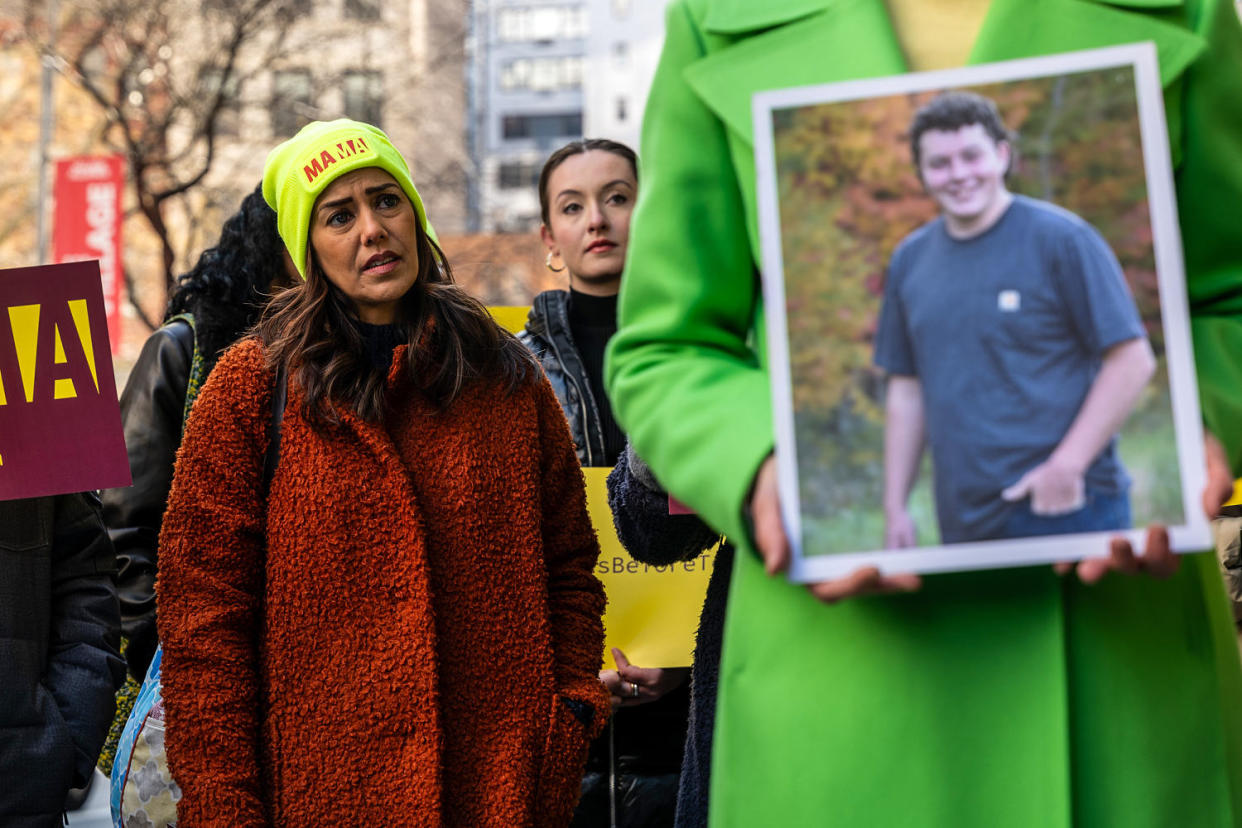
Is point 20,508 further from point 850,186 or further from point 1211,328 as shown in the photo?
point 1211,328

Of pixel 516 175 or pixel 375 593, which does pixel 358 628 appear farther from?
pixel 516 175

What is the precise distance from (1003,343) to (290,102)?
20.7 meters

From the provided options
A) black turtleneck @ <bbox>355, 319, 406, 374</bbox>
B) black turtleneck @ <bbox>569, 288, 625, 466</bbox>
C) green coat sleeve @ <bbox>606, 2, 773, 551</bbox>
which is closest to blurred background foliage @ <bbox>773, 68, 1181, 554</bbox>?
green coat sleeve @ <bbox>606, 2, 773, 551</bbox>

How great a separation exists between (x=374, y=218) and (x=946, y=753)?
182 centimetres

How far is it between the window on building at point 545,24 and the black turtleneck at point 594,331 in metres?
67.8

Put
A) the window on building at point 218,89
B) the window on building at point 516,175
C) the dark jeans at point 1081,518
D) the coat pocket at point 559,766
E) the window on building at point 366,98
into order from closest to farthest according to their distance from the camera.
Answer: the dark jeans at point 1081,518 < the coat pocket at point 559,766 < the window on building at point 218,89 < the window on building at point 366,98 < the window on building at point 516,175

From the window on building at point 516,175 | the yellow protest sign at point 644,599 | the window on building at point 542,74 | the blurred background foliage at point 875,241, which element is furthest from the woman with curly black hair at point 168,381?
the window on building at point 542,74

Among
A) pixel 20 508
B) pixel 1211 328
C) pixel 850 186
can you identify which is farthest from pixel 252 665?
pixel 1211 328

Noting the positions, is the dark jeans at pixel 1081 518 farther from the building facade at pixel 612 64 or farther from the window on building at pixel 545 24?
the window on building at pixel 545 24

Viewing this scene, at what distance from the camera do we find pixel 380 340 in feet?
9.55

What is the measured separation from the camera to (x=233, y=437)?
2619mm

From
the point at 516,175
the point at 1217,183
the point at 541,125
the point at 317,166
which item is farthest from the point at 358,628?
the point at 541,125

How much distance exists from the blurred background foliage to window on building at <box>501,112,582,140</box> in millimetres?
71977

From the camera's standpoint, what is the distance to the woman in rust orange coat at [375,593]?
253 cm
